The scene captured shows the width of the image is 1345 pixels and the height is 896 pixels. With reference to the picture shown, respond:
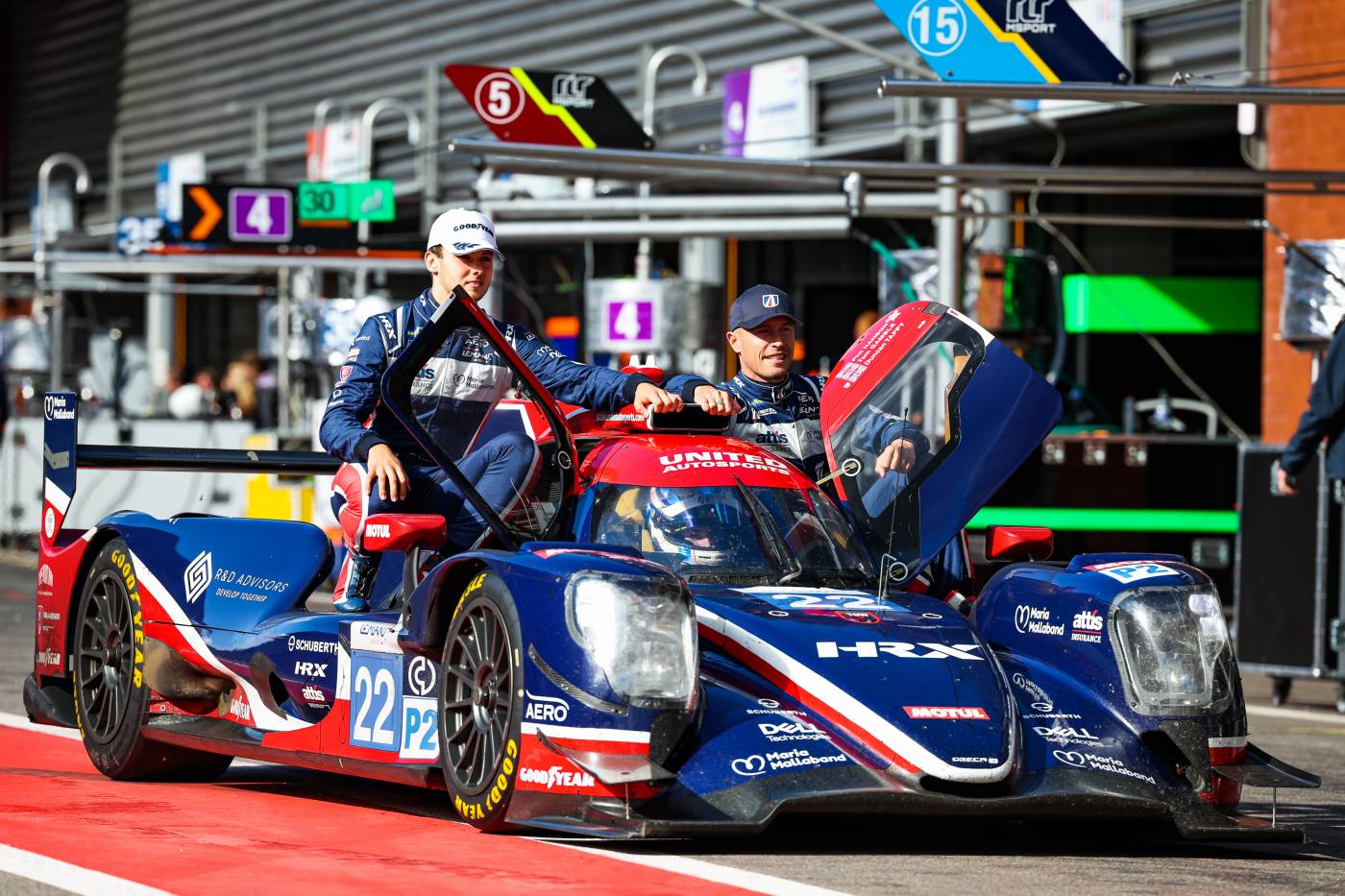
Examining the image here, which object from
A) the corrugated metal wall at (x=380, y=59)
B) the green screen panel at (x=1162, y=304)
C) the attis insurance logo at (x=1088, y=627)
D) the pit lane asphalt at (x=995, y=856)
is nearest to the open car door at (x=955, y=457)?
the attis insurance logo at (x=1088, y=627)

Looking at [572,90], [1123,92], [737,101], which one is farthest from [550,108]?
[737,101]

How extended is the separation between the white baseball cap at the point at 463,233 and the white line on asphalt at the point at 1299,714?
18.9ft

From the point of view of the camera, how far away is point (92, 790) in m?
7.96

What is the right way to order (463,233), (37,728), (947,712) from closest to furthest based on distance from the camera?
1. (947,712)
2. (463,233)
3. (37,728)

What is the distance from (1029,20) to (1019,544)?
3433 mm

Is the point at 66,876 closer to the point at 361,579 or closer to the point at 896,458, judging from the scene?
the point at 361,579

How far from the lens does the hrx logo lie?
6.55 meters

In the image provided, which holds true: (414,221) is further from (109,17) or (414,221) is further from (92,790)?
(92,790)

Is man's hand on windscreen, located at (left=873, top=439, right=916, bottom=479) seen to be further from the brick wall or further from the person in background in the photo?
the brick wall

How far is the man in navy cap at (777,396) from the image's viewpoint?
832 cm

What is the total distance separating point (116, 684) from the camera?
848cm

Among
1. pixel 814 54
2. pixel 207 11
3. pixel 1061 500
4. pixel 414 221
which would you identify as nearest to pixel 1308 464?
pixel 1061 500

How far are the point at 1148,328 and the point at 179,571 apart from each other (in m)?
12.8

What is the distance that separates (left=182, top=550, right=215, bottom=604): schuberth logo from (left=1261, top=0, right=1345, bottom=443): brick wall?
968 cm
